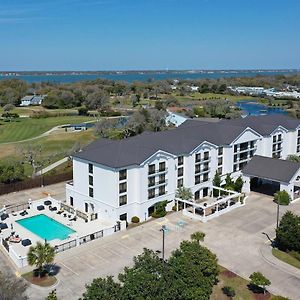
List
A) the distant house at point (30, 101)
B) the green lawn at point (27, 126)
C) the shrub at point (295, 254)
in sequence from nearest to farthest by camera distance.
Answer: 1. the shrub at point (295, 254)
2. the green lawn at point (27, 126)
3. the distant house at point (30, 101)

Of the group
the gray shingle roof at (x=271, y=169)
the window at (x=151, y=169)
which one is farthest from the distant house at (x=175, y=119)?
the window at (x=151, y=169)

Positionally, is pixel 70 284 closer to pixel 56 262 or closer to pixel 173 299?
pixel 56 262

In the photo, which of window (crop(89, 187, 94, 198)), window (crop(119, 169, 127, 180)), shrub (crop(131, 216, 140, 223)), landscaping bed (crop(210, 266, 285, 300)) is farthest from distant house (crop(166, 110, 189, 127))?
landscaping bed (crop(210, 266, 285, 300))

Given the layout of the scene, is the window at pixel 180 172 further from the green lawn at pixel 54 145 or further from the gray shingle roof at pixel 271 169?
the green lawn at pixel 54 145

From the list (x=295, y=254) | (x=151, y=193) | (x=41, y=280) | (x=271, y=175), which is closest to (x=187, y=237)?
(x=151, y=193)

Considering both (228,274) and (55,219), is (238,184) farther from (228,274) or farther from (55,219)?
(55,219)
